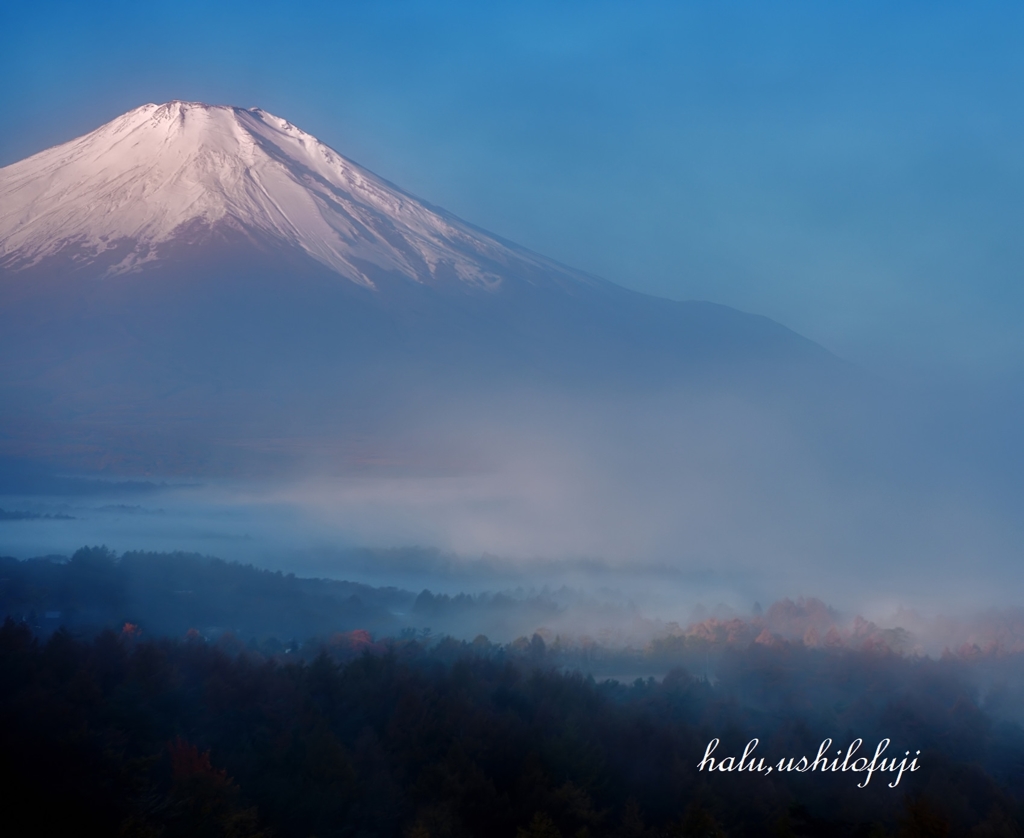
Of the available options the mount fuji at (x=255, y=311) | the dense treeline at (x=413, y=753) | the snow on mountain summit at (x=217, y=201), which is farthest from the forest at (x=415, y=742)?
the snow on mountain summit at (x=217, y=201)

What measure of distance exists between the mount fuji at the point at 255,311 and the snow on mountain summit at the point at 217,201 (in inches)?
6.3

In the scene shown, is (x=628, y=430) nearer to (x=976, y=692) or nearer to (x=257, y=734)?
(x=976, y=692)

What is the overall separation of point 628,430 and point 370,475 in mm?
23008

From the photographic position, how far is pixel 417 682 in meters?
15.1

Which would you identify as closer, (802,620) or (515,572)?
(802,620)

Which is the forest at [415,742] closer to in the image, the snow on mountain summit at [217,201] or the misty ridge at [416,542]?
the misty ridge at [416,542]

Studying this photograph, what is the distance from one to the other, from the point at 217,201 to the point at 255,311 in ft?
33.8

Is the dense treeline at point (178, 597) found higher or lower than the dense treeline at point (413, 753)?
higher

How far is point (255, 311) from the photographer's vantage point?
1750 inches

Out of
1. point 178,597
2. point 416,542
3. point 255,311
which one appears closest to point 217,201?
point 255,311

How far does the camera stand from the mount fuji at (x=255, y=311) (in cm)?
3306

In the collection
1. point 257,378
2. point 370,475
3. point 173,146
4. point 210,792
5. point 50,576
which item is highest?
point 173,146

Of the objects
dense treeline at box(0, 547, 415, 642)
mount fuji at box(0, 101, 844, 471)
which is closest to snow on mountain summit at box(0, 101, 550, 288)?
mount fuji at box(0, 101, 844, 471)

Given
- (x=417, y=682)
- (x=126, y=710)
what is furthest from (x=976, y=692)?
(x=126, y=710)
